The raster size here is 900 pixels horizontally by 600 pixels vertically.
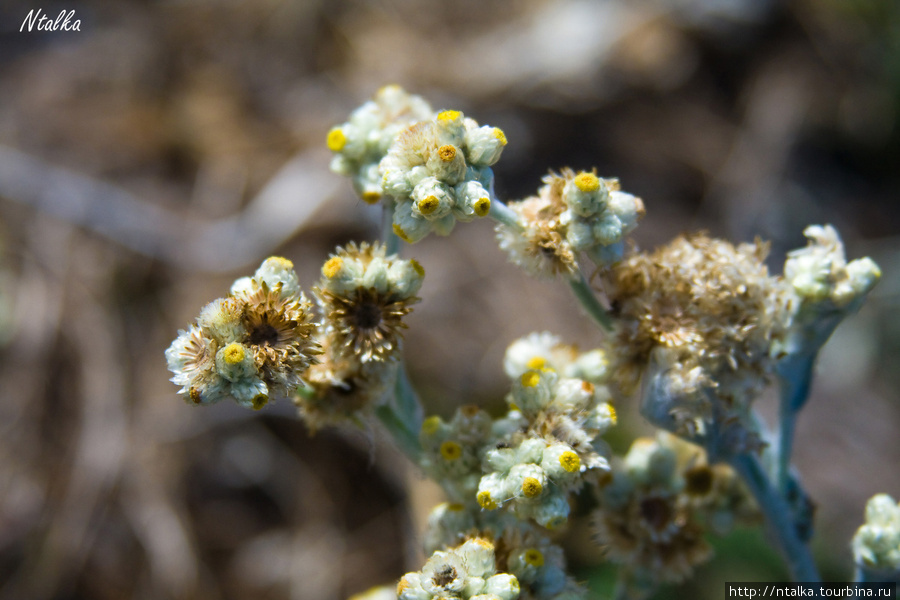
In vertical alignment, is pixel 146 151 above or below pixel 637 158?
below

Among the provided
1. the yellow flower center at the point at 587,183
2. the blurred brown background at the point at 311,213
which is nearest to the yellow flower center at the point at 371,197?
the yellow flower center at the point at 587,183

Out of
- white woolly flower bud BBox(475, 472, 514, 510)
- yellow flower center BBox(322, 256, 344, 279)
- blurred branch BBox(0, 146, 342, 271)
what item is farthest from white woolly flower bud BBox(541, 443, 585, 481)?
blurred branch BBox(0, 146, 342, 271)

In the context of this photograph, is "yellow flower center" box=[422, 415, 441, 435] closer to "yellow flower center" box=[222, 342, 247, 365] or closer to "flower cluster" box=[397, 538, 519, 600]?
"flower cluster" box=[397, 538, 519, 600]

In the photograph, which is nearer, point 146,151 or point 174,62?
point 146,151

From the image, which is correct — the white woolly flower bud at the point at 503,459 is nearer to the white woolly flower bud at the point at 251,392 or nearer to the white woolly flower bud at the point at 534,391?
the white woolly flower bud at the point at 534,391

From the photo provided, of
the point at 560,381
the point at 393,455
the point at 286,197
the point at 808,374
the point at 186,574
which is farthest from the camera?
the point at 286,197

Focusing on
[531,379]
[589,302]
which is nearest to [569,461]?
[531,379]

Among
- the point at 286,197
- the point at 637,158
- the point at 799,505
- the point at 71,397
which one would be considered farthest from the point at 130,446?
the point at 637,158

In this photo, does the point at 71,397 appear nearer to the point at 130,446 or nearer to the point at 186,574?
the point at 130,446
